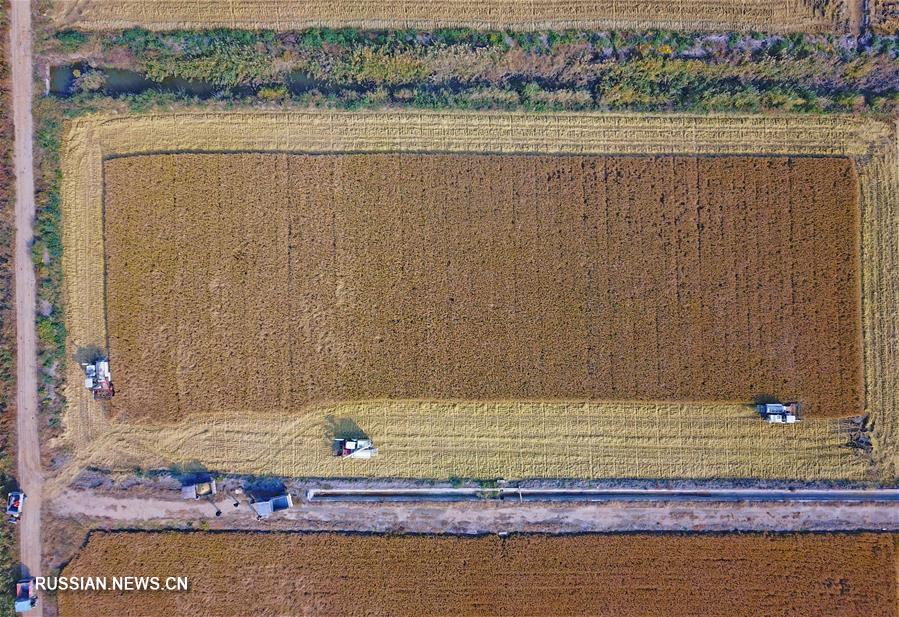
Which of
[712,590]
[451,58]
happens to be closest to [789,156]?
[451,58]

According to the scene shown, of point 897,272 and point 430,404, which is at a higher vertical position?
point 897,272

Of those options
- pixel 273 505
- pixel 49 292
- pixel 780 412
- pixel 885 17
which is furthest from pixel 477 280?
pixel 885 17

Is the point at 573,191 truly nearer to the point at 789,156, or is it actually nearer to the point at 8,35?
the point at 789,156

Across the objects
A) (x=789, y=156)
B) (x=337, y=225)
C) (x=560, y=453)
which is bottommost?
(x=560, y=453)

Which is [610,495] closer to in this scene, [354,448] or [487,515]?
[487,515]

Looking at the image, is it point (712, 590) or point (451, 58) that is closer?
point (712, 590)

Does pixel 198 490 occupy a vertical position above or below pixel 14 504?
above
